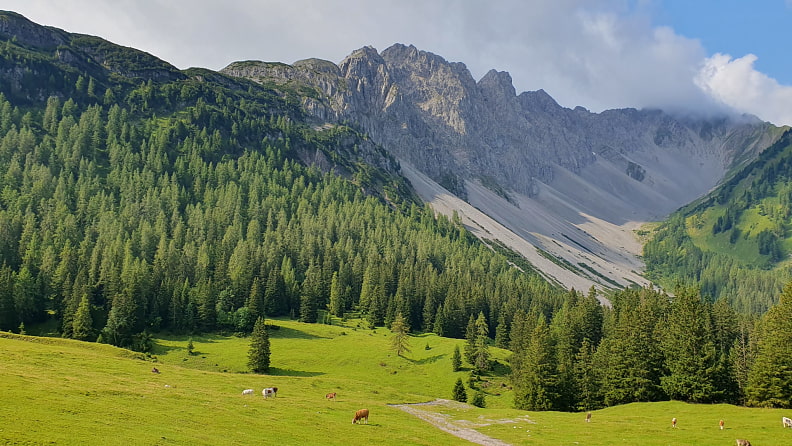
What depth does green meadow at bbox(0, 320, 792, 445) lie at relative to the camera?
38969 millimetres

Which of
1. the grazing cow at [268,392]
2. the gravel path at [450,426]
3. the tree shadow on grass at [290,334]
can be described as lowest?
the gravel path at [450,426]

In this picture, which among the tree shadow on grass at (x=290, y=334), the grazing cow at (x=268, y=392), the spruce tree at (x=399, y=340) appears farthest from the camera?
the tree shadow on grass at (x=290, y=334)

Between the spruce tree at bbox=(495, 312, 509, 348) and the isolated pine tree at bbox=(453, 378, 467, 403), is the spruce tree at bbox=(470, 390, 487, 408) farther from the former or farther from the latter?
the spruce tree at bbox=(495, 312, 509, 348)

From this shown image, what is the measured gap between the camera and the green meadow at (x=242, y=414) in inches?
1534

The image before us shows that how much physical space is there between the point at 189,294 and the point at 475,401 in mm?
85824

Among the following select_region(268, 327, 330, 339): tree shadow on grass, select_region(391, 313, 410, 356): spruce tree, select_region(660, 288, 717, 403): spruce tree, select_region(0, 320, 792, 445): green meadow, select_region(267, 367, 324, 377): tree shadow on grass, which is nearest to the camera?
select_region(0, 320, 792, 445): green meadow

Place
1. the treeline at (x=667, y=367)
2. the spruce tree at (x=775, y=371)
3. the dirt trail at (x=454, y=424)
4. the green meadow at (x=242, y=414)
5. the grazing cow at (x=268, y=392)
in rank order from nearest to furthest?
the green meadow at (x=242, y=414)
the dirt trail at (x=454, y=424)
the grazing cow at (x=268, y=392)
the spruce tree at (x=775, y=371)
the treeline at (x=667, y=367)

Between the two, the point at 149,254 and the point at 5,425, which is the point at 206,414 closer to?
the point at 5,425

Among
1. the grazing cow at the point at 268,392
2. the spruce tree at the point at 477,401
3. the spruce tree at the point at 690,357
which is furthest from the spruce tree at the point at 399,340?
Result: the grazing cow at the point at 268,392

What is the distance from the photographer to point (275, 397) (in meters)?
66.5

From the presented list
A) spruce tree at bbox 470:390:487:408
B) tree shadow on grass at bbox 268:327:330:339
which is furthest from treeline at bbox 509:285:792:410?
tree shadow on grass at bbox 268:327:330:339

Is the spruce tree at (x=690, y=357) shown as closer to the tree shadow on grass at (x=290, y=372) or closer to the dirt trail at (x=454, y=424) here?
the dirt trail at (x=454, y=424)

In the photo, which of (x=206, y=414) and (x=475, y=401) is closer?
(x=206, y=414)

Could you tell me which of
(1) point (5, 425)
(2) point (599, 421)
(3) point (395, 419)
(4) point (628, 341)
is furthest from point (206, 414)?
(4) point (628, 341)
